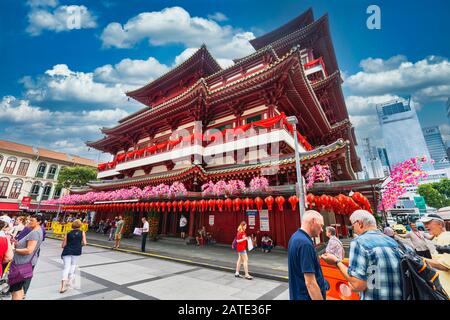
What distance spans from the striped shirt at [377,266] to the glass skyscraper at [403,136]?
132000mm

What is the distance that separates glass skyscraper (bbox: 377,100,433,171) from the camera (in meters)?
104

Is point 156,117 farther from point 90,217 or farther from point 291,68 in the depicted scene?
point 90,217

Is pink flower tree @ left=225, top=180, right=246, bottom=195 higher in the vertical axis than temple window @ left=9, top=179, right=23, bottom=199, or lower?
lower

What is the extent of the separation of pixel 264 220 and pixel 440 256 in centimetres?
863

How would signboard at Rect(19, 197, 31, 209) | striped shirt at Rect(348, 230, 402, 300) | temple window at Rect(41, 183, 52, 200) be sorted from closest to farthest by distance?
1. striped shirt at Rect(348, 230, 402, 300)
2. signboard at Rect(19, 197, 31, 209)
3. temple window at Rect(41, 183, 52, 200)

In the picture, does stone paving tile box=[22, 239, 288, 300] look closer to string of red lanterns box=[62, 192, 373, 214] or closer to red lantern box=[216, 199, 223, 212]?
red lantern box=[216, 199, 223, 212]

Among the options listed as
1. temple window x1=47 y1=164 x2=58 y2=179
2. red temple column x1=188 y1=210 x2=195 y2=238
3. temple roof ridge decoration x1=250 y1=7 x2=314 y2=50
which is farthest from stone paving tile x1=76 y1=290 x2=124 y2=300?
temple window x1=47 y1=164 x2=58 y2=179

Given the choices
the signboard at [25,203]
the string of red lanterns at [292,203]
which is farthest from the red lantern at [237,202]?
the signboard at [25,203]

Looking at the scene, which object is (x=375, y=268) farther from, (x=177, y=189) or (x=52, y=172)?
(x=52, y=172)

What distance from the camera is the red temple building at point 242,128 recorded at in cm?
1070

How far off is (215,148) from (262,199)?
4981mm

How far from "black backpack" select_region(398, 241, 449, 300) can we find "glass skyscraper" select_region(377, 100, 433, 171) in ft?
433

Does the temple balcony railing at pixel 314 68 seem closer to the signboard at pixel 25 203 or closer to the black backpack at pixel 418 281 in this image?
the black backpack at pixel 418 281

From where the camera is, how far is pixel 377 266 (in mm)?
2049
